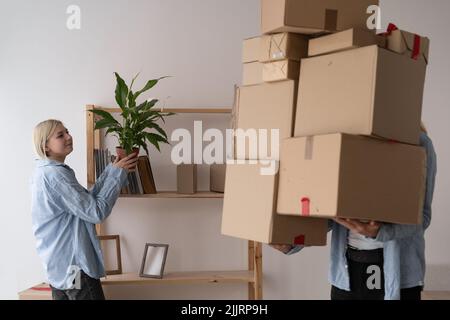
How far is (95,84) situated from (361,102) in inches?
87.0

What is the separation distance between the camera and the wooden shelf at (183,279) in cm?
309

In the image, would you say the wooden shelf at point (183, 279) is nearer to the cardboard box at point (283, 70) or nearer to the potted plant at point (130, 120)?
the potted plant at point (130, 120)

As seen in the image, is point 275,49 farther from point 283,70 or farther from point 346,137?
point 346,137

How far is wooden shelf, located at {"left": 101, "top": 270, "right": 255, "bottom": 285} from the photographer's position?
3091 mm

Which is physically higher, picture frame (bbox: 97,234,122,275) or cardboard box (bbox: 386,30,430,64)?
cardboard box (bbox: 386,30,430,64)

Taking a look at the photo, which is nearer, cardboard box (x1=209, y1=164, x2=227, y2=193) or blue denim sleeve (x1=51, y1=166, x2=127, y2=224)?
blue denim sleeve (x1=51, y1=166, x2=127, y2=224)

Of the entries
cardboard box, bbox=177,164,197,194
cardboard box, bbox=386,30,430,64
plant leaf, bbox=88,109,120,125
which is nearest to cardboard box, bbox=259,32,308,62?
cardboard box, bbox=386,30,430,64

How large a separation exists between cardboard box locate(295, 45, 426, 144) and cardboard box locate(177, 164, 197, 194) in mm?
1609

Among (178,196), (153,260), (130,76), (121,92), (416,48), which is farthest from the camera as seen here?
(130,76)

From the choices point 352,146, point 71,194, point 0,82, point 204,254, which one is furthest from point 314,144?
point 0,82

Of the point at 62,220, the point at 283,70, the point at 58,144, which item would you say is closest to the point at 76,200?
the point at 62,220

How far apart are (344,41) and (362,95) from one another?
6.7 inches

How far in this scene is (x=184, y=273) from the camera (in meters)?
3.30

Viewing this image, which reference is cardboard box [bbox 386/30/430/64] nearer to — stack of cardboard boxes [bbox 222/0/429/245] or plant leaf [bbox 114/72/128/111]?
stack of cardboard boxes [bbox 222/0/429/245]
